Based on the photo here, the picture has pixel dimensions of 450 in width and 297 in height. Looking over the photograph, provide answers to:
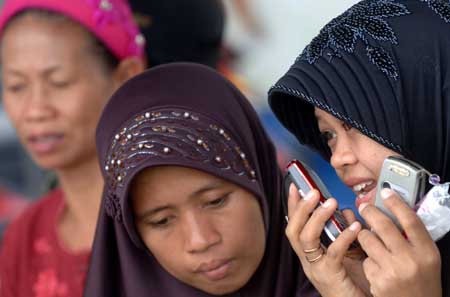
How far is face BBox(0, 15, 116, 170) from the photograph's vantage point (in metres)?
3.03

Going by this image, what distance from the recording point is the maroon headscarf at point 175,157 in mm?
2254

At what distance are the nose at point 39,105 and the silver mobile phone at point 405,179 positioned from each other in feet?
4.53

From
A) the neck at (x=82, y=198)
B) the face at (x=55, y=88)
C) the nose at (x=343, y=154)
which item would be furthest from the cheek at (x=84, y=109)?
the nose at (x=343, y=154)

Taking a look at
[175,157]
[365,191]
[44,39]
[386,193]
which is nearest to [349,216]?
[365,191]

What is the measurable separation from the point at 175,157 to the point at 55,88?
0.93 m

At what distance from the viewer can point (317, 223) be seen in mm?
1971

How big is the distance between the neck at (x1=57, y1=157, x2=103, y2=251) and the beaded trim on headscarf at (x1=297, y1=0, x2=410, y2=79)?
117 centimetres

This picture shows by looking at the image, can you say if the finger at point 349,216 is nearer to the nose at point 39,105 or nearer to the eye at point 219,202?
the eye at point 219,202

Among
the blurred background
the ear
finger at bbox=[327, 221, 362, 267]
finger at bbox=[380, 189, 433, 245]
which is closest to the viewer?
finger at bbox=[380, 189, 433, 245]

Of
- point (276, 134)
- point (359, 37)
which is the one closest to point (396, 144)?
point (359, 37)

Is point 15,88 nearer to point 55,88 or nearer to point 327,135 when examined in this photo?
point 55,88

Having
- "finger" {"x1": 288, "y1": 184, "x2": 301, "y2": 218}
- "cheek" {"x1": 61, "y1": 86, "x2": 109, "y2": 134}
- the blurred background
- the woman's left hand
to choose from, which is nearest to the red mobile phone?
"finger" {"x1": 288, "y1": 184, "x2": 301, "y2": 218}

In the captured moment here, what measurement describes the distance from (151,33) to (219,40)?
0.23 m

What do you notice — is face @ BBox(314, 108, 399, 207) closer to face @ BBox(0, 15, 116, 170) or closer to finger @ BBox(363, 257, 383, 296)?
finger @ BBox(363, 257, 383, 296)
